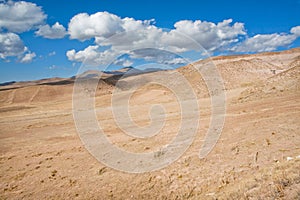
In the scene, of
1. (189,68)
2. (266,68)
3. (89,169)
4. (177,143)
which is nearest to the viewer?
(89,169)

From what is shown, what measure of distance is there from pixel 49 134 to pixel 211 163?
48.6 feet

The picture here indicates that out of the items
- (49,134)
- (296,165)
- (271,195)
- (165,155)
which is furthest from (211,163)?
(49,134)

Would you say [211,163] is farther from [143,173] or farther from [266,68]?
[266,68]

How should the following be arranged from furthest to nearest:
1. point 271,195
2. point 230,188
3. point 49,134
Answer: point 49,134 → point 230,188 → point 271,195

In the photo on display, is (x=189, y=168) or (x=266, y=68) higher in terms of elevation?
(x=266, y=68)

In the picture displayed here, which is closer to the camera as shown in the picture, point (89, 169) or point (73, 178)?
point (73, 178)

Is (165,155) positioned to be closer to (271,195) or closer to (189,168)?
(189,168)

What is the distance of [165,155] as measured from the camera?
11703mm

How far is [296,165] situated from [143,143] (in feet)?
27.9

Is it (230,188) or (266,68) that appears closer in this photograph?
(230,188)

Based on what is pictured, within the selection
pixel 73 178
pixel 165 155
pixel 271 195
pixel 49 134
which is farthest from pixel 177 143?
pixel 49 134

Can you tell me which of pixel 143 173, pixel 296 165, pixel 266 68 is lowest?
pixel 143 173

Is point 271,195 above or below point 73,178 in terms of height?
above

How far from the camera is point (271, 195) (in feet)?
19.0
